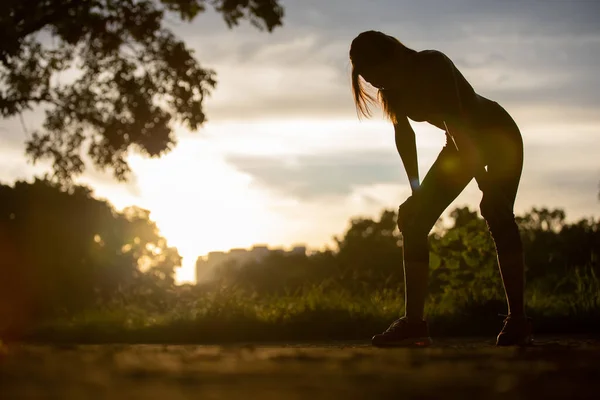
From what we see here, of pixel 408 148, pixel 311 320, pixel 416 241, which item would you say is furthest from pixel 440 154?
pixel 311 320

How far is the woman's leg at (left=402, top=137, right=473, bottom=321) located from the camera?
517cm

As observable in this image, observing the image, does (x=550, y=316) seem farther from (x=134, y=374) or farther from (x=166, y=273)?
(x=166, y=273)

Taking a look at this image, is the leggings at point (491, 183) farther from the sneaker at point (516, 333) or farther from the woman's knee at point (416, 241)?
the sneaker at point (516, 333)

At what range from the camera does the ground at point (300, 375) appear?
1.95 metres

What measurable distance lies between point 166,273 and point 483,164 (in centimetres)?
6977

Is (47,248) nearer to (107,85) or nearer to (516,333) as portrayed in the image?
A: (107,85)

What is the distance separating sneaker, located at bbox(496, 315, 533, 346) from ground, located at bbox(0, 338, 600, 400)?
1164mm

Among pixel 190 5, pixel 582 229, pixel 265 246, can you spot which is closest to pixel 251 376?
pixel 190 5

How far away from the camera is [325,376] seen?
239 centimetres

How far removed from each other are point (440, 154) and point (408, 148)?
9.4 inches

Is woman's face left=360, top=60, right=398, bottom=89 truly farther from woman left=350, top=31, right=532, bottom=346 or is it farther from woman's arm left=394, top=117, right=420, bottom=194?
woman's arm left=394, top=117, right=420, bottom=194

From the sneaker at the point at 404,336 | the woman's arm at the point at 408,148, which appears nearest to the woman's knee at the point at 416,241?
the woman's arm at the point at 408,148

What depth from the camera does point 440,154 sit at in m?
5.27

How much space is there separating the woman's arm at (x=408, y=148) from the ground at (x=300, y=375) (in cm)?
212
